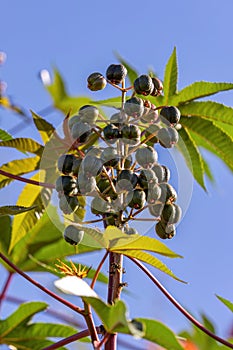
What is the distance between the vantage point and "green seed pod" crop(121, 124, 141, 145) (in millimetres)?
1274

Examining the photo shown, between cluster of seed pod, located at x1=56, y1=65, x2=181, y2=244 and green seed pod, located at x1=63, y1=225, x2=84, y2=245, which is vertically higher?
cluster of seed pod, located at x1=56, y1=65, x2=181, y2=244

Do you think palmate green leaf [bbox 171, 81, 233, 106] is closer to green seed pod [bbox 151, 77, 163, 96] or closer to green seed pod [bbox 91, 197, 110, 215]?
green seed pod [bbox 151, 77, 163, 96]

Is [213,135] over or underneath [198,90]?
underneath

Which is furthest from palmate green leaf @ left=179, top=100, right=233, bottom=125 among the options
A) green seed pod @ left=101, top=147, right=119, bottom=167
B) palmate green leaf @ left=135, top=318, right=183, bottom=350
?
palmate green leaf @ left=135, top=318, right=183, bottom=350

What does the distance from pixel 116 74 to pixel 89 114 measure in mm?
114

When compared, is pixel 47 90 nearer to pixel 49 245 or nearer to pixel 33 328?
pixel 49 245

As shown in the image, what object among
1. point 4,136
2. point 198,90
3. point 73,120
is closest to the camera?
point 73,120

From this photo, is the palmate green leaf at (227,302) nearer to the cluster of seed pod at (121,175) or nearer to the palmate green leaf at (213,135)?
the cluster of seed pod at (121,175)

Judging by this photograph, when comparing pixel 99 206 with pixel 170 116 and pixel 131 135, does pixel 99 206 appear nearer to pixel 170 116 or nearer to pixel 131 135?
pixel 131 135

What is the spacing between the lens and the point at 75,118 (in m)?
1.37

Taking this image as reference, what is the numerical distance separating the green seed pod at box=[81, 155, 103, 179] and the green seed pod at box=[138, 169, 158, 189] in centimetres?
9

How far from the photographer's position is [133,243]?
1.15 m

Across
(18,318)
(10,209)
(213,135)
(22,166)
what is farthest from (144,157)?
(18,318)

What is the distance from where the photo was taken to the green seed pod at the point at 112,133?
1.28 metres
